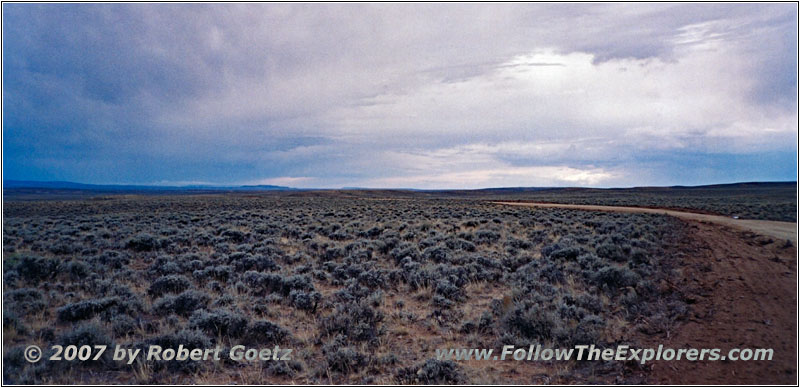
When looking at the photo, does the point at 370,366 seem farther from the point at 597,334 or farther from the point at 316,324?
the point at 597,334

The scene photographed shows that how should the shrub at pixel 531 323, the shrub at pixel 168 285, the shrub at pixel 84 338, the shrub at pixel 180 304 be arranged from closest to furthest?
the shrub at pixel 84 338, the shrub at pixel 531 323, the shrub at pixel 180 304, the shrub at pixel 168 285

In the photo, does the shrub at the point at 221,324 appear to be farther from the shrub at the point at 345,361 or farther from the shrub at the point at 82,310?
the shrub at the point at 82,310

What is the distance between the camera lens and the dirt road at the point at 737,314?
519cm

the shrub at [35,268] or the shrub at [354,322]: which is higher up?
the shrub at [35,268]

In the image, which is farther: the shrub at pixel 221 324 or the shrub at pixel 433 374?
the shrub at pixel 221 324

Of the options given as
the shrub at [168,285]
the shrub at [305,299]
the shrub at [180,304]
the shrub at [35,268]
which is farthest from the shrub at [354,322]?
the shrub at [35,268]

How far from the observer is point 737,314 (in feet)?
22.6

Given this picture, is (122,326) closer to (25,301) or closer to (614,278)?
(25,301)

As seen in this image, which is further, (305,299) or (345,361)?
(305,299)

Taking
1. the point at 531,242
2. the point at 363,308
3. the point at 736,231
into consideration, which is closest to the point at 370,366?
the point at 363,308

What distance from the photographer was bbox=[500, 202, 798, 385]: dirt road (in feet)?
17.0

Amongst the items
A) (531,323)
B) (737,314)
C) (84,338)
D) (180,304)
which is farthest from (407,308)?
(737,314)

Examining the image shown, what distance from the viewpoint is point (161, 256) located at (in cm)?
1267

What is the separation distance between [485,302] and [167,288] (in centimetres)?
763
